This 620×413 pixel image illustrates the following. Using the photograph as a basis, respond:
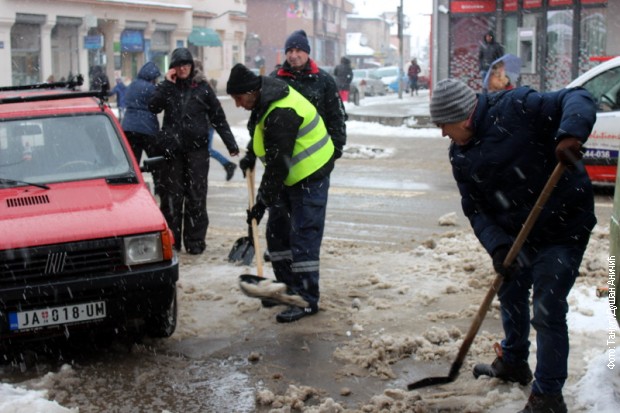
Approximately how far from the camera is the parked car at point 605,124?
11227 millimetres

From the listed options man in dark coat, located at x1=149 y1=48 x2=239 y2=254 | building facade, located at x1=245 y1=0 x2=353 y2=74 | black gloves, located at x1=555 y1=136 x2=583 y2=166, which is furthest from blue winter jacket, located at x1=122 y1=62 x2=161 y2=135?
building facade, located at x1=245 y1=0 x2=353 y2=74

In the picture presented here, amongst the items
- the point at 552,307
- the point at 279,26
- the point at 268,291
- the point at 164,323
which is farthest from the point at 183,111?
the point at 279,26

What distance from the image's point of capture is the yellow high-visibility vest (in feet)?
21.1

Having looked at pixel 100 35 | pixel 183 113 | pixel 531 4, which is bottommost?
pixel 183 113

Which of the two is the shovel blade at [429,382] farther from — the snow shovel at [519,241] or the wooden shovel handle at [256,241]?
the wooden shovel handle at [256,241]

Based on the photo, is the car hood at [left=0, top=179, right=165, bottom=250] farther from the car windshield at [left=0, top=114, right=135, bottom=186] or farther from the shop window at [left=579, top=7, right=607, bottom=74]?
the shop window at [left=579, top=7, right=607, bottom=74]

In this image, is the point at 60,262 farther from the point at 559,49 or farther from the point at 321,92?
the point at 559,49

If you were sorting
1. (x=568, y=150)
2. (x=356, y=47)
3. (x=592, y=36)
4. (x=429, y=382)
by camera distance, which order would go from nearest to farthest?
(x=568, y=150) → (x=429, y=382) → (x=592, y=36) → (x=356, y=47)

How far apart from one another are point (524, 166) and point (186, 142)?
4.71m

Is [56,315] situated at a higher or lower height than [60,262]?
lower

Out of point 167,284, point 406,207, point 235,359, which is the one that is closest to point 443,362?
point 235,359

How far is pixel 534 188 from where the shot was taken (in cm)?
441

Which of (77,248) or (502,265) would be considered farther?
(77,248)

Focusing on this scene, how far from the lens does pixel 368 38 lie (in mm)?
110000
